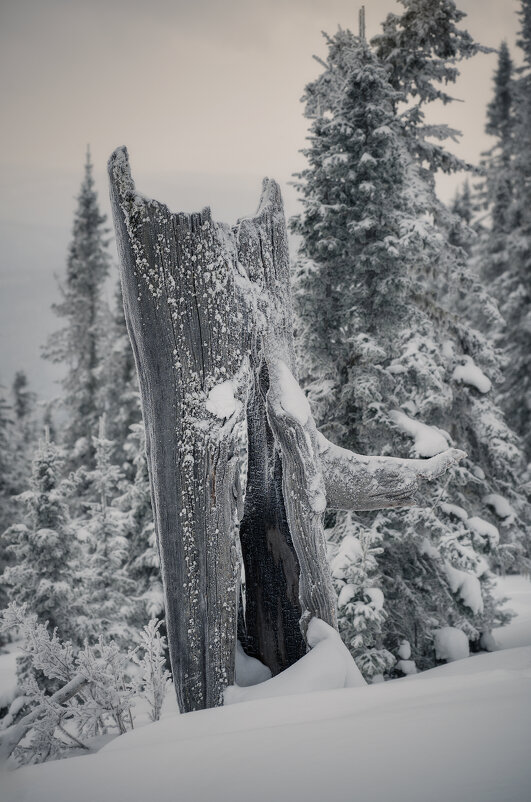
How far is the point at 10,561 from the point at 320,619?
19602mm

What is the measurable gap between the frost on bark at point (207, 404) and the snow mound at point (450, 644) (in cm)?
496

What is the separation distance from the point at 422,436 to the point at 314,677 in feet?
14.6

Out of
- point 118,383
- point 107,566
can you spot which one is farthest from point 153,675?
point 118,383

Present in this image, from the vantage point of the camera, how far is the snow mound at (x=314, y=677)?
2.66m

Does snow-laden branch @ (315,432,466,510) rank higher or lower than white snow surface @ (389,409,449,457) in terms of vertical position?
lower

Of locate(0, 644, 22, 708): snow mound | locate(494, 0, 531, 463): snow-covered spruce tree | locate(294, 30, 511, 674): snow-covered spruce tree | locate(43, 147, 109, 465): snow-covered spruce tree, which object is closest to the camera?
locate(294, 30, 511, 674): snow-covered spruce tree

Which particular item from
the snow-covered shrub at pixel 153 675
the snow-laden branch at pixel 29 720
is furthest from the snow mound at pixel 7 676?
the snow-covered shrub at pixel 153 675

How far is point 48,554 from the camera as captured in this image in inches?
396

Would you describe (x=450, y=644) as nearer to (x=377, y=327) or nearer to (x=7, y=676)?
(x=377, y=327)

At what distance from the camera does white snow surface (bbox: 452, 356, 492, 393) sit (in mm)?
8711

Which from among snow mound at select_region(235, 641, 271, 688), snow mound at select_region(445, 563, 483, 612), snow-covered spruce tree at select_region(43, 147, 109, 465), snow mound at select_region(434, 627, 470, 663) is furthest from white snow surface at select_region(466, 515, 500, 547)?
snow-covered spruce tree at select_region(43, 147, 109, 465)

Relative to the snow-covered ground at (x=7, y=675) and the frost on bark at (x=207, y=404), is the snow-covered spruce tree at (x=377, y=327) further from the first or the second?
the snow-covered ground at (x=7, y=675)

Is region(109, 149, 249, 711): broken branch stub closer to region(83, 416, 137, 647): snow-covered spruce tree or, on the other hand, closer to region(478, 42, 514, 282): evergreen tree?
region(83, 416, 137, 647): snow-covered spruce tree

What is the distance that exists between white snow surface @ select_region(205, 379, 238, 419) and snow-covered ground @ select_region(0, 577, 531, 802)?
1506 millimetres
